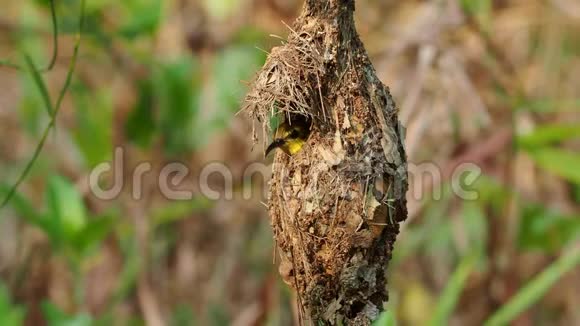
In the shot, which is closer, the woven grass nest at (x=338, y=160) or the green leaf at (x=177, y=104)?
the woven grass nest at (x=338, y=160)

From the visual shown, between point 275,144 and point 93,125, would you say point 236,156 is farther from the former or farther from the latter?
point 275,144

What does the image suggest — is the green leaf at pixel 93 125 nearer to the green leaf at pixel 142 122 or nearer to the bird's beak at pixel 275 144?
the green leaf at pixel 142 122

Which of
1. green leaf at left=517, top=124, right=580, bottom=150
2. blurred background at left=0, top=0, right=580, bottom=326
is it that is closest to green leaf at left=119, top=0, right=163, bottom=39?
blurred background at left=0, top=0, right=580, bottom=326

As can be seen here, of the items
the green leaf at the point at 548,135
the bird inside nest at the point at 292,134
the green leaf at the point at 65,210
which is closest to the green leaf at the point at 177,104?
the green leaf at the point at 65,210

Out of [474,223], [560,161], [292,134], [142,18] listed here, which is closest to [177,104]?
[142,18]

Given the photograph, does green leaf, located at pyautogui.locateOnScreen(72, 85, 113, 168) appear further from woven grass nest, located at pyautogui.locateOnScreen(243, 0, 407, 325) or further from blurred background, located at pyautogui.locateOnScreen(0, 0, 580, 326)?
woven grass nest, located at pyautogui.locateOnScreen(243, 0, 407, 325)

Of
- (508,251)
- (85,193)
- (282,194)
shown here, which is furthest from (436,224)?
(282,194)

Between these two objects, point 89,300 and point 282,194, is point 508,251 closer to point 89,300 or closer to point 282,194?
point 89,300
